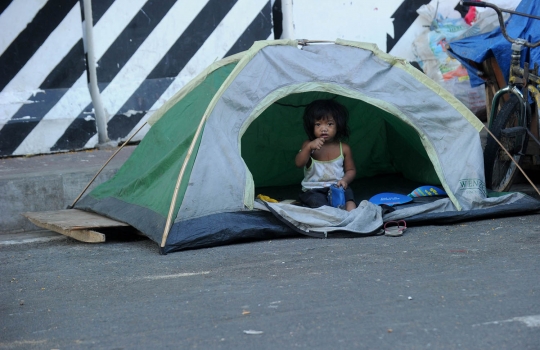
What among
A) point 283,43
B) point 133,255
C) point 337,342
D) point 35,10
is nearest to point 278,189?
point 283,43

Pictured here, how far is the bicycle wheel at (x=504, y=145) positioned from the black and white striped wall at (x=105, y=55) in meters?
2.28

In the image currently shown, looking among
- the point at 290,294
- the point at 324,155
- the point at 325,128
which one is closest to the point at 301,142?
the point at 324,155

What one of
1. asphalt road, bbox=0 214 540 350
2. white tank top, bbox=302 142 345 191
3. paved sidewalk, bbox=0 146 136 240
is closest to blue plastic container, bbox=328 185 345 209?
white tank top, bbox=302 142 345 191

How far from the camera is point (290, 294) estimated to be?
299 centimetres

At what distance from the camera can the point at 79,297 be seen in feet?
10.4

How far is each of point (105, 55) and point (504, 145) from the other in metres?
3.15

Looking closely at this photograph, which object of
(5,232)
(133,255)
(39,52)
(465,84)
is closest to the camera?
(133,255)

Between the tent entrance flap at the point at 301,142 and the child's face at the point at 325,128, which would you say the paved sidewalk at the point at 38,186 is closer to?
the tent entrance flap at the point at 301,142

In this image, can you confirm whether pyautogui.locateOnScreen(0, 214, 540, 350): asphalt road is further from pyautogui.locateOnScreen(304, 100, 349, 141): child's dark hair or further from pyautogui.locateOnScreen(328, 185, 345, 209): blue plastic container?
pyautogui.locateOnScreen(304, 100, 349, 141): child's dark hair

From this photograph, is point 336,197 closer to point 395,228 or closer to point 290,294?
point 395,228

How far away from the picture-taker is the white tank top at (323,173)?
15.7ft

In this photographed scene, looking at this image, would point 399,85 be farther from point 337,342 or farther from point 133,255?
point 337,342

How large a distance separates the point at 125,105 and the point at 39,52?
2.52 ft

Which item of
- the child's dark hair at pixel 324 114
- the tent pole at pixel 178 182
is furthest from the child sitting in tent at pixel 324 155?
the tent pole at pixel 178 182
